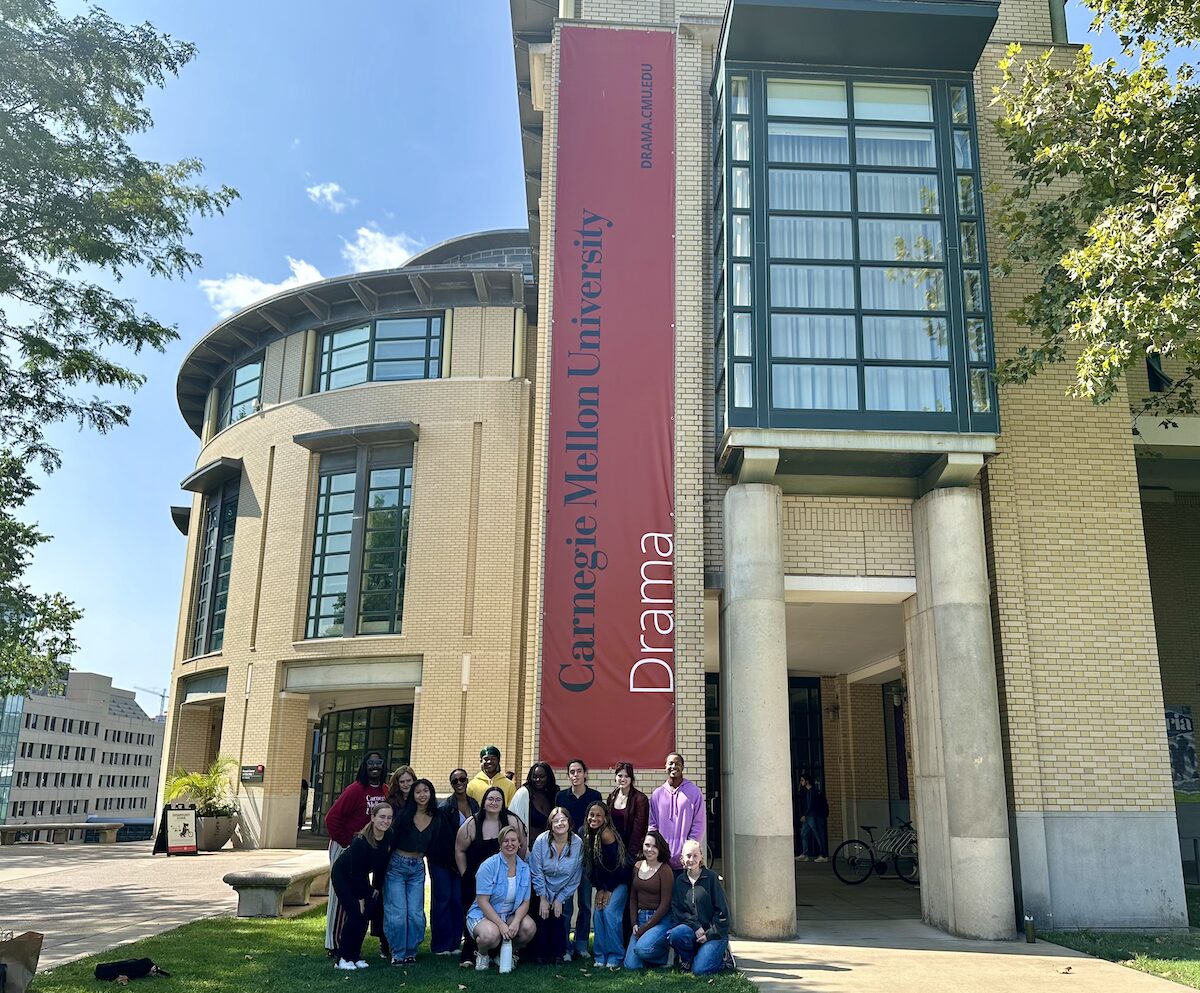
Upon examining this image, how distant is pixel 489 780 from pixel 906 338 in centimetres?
740

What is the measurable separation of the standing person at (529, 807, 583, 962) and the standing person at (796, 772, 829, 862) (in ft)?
41.6

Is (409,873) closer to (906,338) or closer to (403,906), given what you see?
(403,906)

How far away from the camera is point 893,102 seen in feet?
45.8

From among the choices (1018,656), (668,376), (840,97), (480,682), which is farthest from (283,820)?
(840,97)

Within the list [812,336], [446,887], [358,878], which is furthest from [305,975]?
[812,336]

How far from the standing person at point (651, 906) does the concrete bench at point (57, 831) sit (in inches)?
967

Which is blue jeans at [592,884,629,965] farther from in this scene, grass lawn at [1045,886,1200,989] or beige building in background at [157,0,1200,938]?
grass lawn at [1045,886,1200,989]

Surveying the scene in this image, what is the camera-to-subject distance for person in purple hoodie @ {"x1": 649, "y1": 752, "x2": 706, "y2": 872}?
10.6 m

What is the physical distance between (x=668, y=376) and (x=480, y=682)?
38.8 feet

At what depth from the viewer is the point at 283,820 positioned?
2483 centimetres

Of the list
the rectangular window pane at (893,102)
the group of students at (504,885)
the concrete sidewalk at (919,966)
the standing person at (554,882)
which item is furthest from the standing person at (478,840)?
the rectangular window pane at (893,102)

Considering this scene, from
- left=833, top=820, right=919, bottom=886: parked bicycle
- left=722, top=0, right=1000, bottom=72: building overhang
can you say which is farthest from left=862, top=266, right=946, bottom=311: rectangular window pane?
left=833, top=820, right=919, bottom=886: parked bicycle

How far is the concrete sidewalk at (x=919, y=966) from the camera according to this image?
8.82m

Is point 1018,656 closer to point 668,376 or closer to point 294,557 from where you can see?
point 668,376
